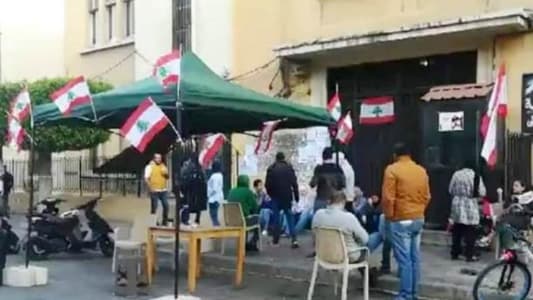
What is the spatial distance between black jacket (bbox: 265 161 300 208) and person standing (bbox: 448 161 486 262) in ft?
11.4

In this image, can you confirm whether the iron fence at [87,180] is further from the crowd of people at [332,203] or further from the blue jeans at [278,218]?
the blue jeans at [278,218]

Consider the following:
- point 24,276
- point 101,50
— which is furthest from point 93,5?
point 24,276

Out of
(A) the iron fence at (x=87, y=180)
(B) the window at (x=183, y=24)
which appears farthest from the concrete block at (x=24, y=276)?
(A) the iron fence at (x=87, y=180)

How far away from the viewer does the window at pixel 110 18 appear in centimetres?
2780

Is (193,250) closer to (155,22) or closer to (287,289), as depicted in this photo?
(287,289)

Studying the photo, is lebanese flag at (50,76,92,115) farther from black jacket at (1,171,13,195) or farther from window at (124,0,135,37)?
black jacket at (1,171,13,195)

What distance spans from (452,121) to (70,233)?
703 cm

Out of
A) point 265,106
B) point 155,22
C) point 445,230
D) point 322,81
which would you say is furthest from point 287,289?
point 155,22

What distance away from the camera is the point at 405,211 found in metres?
10.8

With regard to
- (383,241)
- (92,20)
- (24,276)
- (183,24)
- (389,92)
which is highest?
(92,20)

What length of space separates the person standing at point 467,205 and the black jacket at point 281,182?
3479 mm

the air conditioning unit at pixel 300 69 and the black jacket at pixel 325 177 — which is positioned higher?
the air conditioning unit at pixel 300 69

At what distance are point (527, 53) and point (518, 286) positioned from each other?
6099mm

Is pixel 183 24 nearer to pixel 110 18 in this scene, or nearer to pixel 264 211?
pixel 110 18
